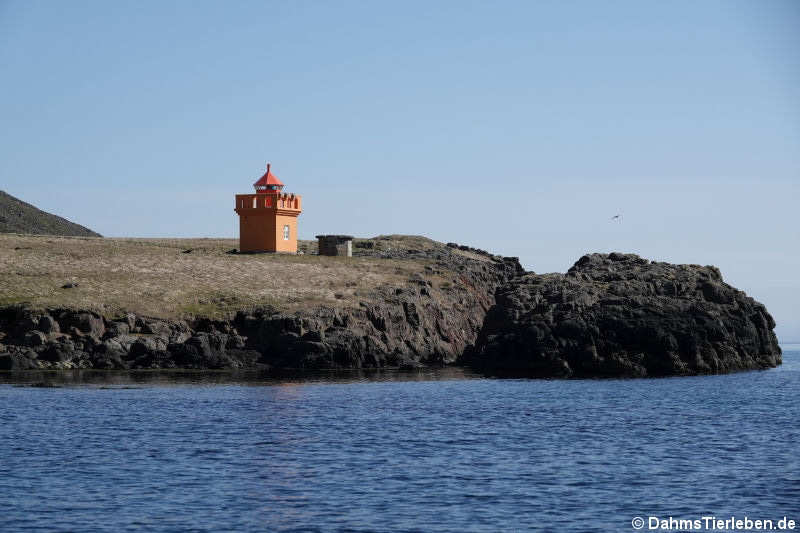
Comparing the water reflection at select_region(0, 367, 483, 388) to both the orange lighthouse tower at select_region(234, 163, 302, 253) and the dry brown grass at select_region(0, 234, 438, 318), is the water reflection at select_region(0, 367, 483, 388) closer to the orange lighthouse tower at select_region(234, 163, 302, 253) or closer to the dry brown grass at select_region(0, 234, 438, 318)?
the dry brown grass at select_region(0, 234, 438, 318)

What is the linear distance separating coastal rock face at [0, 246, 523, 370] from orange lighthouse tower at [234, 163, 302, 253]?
1936 cm

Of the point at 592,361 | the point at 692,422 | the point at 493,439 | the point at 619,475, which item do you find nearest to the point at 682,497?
the point at 619,475

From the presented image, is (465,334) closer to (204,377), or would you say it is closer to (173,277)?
(173,277)

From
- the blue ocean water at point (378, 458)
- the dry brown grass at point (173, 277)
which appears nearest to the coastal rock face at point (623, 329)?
the dry brown grass at point (173, 277)

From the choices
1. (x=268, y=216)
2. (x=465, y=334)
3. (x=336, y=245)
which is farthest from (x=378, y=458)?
(x=336, y=245)

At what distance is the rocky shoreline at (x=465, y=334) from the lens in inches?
2960

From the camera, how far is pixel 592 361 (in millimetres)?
79625

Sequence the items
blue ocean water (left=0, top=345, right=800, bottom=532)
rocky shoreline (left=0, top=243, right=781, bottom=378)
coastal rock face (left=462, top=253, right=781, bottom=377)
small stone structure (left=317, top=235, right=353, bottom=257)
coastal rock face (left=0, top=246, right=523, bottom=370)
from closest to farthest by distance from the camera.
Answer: blue ocean water (left=0, top=345, right=800, bottom=532)
coastal rock face (left=0, top=246, right=523, bottom=370)
rocky shoreline (left=0, top=243, right=781, bottom=378)
coastal rock face (left=462, top=253, right=781, bottom=377)
small stone structure (left=317, top=235, right=353, bottom=257)

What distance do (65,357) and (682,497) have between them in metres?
53.4

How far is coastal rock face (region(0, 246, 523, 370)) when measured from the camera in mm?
73688

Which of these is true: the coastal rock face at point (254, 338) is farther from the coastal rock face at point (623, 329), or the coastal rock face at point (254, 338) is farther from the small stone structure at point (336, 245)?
the small stone structure at point (336, 245)

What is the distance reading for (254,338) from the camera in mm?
79938

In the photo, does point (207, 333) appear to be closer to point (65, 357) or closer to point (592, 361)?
point (65, 357)

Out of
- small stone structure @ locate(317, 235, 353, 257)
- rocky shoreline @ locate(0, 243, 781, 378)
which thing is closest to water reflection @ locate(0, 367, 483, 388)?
rocky shoreline @ locate(0, 243, 781, 378)
